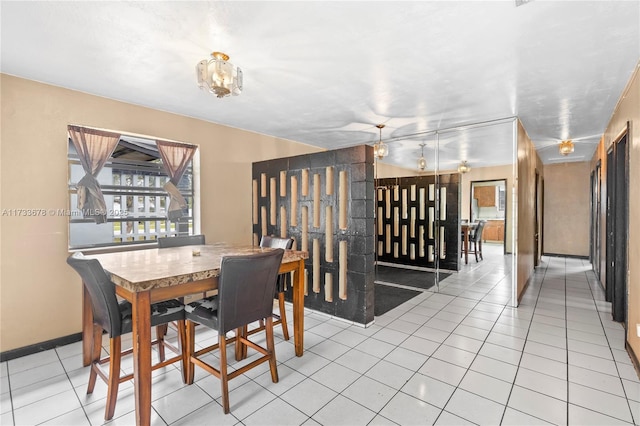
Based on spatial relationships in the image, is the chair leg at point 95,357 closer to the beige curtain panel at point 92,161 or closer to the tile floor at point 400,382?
the tile floor at point 400,382

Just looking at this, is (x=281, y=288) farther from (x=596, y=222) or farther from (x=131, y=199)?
(x=596, y=222)

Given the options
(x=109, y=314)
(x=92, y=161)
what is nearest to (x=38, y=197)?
(x=92, y=161)

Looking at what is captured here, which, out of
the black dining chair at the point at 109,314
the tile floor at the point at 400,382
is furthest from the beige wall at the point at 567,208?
the black dining chair at the point at 109,314

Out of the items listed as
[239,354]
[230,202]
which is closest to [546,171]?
[230,202]

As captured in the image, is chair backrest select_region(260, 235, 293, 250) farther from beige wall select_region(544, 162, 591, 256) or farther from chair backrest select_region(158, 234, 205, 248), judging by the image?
beige wall select_region(544, 162, 591, 256)

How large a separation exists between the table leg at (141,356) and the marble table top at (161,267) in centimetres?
10

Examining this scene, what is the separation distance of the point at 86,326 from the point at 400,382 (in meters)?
2.54

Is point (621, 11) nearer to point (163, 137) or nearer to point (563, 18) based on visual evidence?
point (563, 18)

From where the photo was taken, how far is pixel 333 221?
11.7 ft

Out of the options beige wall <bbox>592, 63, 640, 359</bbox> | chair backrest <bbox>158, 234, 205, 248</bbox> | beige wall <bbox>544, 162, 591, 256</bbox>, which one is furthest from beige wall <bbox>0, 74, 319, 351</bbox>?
beige wall <bbox>544, 162, 591, 256</bbox>

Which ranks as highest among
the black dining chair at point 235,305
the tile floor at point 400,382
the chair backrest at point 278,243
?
the chair backrest at point 278,243

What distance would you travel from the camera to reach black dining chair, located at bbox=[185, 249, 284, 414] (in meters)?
1.95

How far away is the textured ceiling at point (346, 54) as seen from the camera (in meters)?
1.88

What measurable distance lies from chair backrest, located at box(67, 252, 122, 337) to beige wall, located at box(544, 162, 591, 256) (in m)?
9.40
